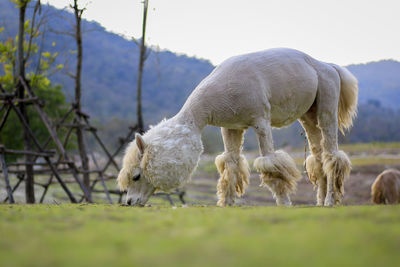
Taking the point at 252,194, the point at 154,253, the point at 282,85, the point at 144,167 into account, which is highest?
the point at 282,85

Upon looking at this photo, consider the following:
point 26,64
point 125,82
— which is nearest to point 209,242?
point 26,64

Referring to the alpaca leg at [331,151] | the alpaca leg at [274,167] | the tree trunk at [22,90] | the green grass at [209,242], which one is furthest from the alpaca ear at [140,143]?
the tree trunk at [22,90]

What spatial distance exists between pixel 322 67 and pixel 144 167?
11.9 ft

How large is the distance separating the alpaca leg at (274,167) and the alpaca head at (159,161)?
92 cm

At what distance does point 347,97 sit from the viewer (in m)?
Result: 7.59

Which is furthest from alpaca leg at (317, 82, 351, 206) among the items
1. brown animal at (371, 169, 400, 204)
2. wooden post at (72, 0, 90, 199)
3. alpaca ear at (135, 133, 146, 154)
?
wooden post at (72, 0, 90, 199)

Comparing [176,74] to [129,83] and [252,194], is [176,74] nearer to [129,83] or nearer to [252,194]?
[129,83]

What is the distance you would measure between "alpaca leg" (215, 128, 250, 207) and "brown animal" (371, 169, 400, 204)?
6.41 meters

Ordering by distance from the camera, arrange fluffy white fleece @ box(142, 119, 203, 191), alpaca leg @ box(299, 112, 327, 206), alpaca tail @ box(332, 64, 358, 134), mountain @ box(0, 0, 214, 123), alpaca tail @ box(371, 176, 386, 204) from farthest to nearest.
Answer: mountain @ box(0, 0, 214, 123), alpaca tail @ box(371, 176, 386, 204), alpaca tail @ box(332, 64, 358, 134), alpaca leg @ box(299, 112, 327, 206), fluffy white fleece @ box(142, 119, 203, 191)

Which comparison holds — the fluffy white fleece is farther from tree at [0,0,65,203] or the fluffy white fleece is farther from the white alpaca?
tree at [0,0,65,203]

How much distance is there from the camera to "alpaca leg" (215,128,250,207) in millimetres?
6625

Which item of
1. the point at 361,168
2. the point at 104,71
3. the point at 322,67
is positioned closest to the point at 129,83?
the point at 104,71

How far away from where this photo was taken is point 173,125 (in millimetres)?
5668

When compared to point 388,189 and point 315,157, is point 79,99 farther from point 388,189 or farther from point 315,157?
point 388,189
